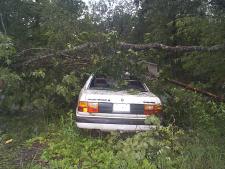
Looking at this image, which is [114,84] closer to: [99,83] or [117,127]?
[99,83]

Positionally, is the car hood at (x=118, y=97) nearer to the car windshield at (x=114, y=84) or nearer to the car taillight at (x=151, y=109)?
the car taillight at (x=151, y=109)

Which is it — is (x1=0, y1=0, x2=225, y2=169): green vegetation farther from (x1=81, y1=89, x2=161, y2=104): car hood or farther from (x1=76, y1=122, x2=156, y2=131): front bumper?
(x1=81, y1=89, x2=161, y2=104): car hood

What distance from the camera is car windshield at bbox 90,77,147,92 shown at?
7953 mm

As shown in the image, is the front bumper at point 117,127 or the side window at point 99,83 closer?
the front bumper at point 117,127

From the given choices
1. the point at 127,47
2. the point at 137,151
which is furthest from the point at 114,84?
the point at 137,151

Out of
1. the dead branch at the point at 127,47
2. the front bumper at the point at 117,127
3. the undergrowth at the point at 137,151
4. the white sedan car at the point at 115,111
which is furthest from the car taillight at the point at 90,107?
the dead branch at the point at 127,47

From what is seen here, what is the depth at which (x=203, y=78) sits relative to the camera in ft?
40.8

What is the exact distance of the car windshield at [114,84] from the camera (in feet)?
26.1

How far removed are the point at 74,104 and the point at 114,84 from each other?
6.35 feet

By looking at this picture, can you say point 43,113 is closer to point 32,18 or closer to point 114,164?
point 114,164

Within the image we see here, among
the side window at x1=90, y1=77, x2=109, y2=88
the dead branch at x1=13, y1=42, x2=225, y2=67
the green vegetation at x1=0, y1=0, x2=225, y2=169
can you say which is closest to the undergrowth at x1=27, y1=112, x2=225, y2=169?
the green vegetation at x1=0, y1=0, x2=225, y2=169

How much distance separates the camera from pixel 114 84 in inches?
317

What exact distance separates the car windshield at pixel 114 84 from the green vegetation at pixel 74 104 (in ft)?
0.57

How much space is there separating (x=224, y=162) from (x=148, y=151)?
4.04ft
